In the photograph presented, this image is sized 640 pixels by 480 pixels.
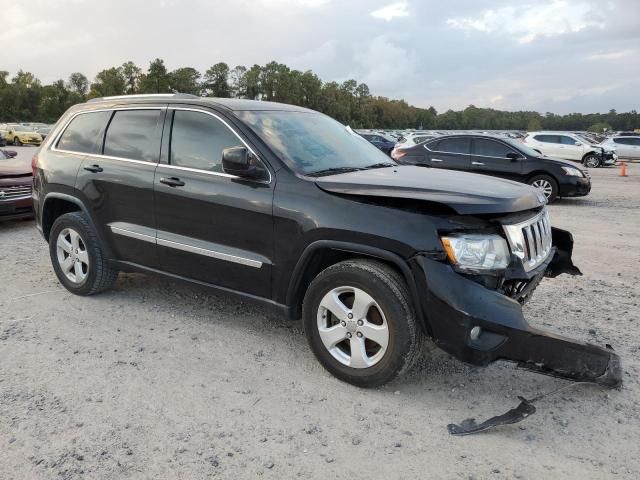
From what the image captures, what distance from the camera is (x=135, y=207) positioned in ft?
14.8

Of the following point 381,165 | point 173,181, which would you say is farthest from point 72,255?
point 381,165

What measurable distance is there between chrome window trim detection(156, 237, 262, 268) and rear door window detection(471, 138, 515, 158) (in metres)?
9.97

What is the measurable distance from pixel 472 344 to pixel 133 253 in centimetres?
293

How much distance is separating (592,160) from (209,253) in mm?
24724

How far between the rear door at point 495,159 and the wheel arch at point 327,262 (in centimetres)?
954

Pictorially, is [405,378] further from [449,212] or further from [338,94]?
[338,94]

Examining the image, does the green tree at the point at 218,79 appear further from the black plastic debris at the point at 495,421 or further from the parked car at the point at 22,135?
the black plastic debris at the point at 495,421

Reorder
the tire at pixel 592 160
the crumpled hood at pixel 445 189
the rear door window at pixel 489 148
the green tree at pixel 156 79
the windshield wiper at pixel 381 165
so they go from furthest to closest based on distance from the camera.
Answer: the green tree at pixel 156 79, the tire at pixel 592 160, the rear door window at pixel 489 148, the windshield wiper at pixel 381 165, the crumpled hood at pixel 445 189

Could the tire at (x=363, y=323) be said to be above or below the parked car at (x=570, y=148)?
below

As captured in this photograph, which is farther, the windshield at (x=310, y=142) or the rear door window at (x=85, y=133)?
the rear door window at (x=85, y=133)

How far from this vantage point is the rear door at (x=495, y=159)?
12.4 m

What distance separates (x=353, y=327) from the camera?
3430mm

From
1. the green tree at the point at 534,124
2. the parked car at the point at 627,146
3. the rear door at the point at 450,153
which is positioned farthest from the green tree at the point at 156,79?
the green tree at the point at 534,124

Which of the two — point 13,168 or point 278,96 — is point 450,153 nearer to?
point 13,168
